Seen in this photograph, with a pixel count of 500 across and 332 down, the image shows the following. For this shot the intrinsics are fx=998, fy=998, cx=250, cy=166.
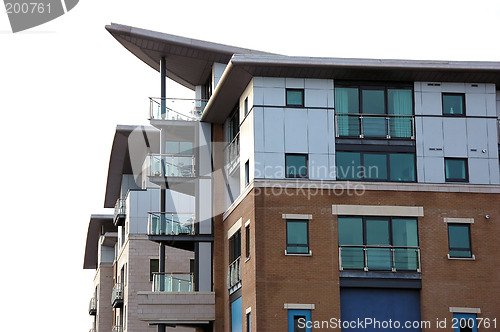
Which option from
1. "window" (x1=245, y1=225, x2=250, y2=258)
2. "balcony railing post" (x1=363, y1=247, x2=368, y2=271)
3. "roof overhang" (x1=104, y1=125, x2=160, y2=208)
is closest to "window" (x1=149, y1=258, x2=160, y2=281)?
"roof overhang" (x1=104, y1=125, x2=160, y2=208)

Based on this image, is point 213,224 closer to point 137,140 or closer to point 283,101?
point 283,101

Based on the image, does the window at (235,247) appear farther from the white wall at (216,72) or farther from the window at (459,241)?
the window at (459,241)

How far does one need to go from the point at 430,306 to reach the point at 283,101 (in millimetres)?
8888

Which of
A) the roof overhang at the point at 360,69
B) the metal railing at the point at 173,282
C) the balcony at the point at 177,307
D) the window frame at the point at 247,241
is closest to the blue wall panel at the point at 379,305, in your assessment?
the window frame at the point at 247,241

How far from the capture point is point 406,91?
120ft

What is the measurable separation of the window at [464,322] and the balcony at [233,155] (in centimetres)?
1038

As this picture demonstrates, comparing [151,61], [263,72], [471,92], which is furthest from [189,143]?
[471,92]

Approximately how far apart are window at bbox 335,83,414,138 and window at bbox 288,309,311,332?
6.56m

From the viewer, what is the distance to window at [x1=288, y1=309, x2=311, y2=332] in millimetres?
34031

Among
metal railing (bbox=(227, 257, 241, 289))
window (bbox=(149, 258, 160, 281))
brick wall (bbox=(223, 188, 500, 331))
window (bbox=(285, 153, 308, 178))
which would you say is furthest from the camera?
window (bbox=(149, 258, 160, 281))

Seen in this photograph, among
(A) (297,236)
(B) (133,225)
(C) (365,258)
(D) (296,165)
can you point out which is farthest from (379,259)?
(B) (133,225)

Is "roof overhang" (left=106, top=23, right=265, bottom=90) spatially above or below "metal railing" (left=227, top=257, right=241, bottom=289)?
above

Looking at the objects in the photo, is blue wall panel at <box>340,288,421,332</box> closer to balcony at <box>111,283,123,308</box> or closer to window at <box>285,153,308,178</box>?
window at <box>285,153,308,178</box>

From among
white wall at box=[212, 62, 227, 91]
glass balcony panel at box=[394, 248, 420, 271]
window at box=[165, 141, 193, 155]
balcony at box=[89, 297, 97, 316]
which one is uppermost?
white wall at box=[212, 62, 227, 91]
